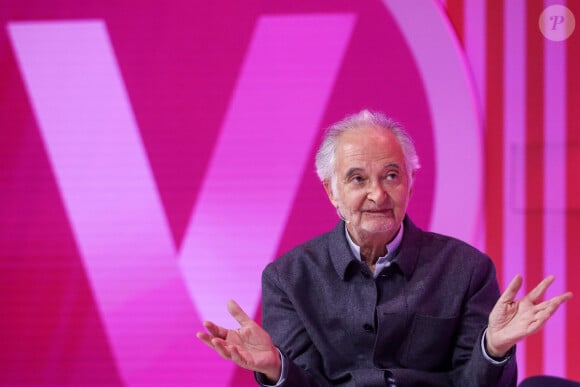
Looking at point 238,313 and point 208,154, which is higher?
point 208,154

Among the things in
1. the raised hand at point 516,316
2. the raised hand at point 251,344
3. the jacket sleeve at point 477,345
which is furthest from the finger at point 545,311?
the raised hand at point 251,344

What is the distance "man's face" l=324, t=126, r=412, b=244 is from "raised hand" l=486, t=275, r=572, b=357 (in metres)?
0.39

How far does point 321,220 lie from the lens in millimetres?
3451

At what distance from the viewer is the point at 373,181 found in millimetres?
2135

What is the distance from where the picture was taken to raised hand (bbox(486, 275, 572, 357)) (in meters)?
1.83

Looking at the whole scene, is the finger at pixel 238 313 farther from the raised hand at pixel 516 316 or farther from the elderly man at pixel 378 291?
the raised hand at pixel 516 316

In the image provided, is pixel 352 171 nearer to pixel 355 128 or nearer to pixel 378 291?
pixel 355 128

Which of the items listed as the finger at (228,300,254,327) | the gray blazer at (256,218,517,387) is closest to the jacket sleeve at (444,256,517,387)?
the gray blazer at (256,218,517,387)

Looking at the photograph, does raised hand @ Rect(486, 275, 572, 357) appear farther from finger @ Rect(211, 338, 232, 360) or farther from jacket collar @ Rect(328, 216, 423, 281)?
finger @ Rect(211, 338, 232, 360)

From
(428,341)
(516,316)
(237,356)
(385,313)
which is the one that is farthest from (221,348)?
(516,316)

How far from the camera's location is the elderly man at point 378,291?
2119 mm

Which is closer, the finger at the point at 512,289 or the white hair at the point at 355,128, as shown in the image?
the finger at the point at 512,289

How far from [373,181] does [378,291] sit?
0.31 metres

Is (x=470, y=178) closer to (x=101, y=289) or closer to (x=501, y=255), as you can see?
(x=501, y=255)
